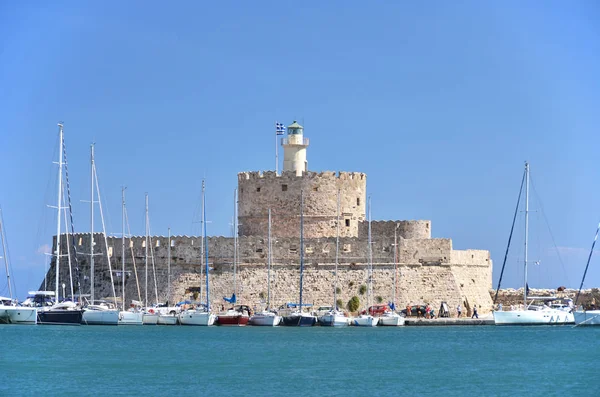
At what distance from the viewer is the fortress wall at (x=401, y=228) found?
4353cm

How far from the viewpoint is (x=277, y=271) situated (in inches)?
1657

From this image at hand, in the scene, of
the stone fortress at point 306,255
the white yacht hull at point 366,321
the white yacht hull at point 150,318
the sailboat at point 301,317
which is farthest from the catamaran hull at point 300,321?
the white yacht hull at point 150,318

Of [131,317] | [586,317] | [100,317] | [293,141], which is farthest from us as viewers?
[293,141]

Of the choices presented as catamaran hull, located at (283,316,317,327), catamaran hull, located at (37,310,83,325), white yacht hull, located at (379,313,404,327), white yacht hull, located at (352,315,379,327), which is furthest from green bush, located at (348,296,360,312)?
catamaran hull, located at (37,310,83,325)

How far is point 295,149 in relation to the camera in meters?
44.0

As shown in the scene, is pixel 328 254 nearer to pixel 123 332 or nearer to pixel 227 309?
pixel 227 309

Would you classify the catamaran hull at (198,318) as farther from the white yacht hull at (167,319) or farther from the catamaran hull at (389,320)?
the catamaran hull at (389,320)

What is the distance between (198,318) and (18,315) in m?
5.28

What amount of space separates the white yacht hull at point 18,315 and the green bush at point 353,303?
9143 millimetres

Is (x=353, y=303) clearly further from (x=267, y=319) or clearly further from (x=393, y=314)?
(x=267, y=319)

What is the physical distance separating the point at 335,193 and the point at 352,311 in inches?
146

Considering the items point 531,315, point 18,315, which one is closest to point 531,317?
point 531,315

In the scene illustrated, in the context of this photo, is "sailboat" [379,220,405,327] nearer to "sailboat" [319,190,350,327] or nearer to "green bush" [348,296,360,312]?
"green bush" [348,296,360,312]

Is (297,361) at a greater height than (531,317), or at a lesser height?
lesser
